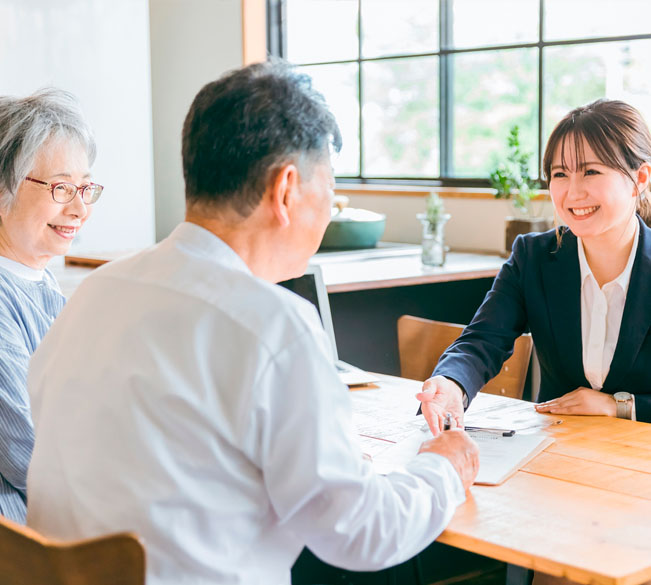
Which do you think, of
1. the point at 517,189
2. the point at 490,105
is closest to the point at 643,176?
the point at 517,189

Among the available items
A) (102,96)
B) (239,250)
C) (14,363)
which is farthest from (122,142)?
(239,250)

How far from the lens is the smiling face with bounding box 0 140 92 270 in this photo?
1.70 m

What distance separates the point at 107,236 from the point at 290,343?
3.57 metres

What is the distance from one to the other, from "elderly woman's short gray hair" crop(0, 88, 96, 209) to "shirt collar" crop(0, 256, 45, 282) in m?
0.11

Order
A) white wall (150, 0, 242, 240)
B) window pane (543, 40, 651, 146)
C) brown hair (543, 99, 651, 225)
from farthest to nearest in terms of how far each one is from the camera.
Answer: white wall (150, 0, 242, 240)
window pane (543, 40, 651, 146)
brown hair (543, 99, 651, 225)

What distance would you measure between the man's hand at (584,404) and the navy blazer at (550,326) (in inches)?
2.6

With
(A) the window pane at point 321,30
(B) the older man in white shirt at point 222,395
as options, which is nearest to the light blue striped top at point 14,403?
(B) the older man in white shirt at point 222,395

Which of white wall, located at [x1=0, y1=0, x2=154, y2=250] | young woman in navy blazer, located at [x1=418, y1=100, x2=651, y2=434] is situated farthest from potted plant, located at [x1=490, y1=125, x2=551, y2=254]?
white wall, located at [x1=0, y1=0, x2=154, y2=250]

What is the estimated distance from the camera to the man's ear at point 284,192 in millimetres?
1099

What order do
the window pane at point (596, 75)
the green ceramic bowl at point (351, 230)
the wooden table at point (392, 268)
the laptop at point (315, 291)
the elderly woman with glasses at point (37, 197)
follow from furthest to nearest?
the window pane at point (596, 75) < the green ceramic bowl at point (351, 230) < the wooden table at point (392, 268) < the laptop at point (315, 291) < the elderly woman with glasses at point (37, 197)

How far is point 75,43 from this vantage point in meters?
4.18

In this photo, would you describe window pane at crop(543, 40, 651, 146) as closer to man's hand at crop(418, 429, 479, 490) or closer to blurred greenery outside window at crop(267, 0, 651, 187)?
blurred greenery outside window at crop(267, 0, 651, 187)

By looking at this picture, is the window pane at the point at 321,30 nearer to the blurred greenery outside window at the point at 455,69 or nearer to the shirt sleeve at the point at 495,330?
the blurred greenery outside window at the point at 455,69

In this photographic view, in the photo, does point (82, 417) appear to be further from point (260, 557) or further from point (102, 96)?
point (102, 96)
